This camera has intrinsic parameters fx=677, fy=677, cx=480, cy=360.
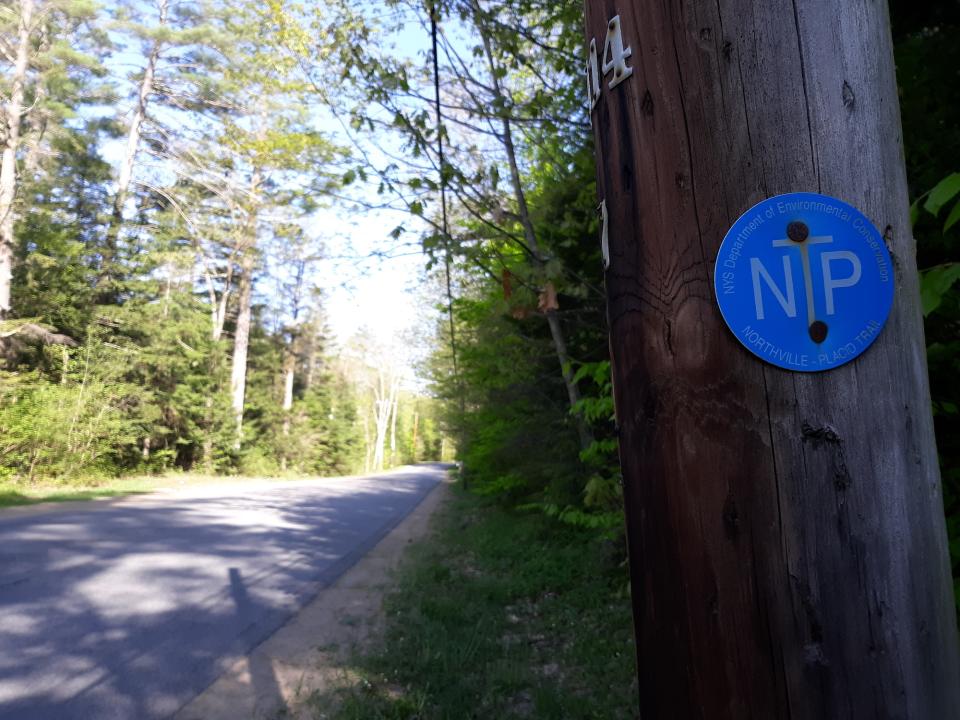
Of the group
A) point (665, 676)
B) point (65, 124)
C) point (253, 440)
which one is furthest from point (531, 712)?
point (253, 440)

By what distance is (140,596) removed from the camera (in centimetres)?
612

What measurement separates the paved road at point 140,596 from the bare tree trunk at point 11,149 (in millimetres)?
10145

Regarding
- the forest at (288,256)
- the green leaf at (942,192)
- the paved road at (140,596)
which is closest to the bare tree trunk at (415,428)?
the forest at (288,256)

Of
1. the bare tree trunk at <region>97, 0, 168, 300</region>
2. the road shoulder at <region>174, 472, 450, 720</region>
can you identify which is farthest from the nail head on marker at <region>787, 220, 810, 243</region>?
the bare tree trunk at <region>97, 0, 168, 300</region>

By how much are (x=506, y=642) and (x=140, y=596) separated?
340 cm

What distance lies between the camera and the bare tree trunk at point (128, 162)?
77.0ft

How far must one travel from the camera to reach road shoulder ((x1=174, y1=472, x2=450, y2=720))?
156 inches

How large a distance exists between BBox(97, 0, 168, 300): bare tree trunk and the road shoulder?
66.1 feet

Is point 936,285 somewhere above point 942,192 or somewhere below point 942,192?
below

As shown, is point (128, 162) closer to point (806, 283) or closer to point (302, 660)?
point (302, 660)

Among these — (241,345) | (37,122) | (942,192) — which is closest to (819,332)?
(942,192)

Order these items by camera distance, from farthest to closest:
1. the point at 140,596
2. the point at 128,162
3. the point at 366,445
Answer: the point at 366,445 < the point at 128,162 < the point at 140,596

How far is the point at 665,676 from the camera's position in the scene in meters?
1.06

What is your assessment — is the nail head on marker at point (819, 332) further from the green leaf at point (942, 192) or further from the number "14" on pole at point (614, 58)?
the green leaf at point (942, 192)
